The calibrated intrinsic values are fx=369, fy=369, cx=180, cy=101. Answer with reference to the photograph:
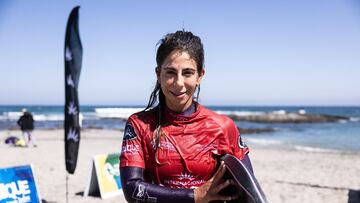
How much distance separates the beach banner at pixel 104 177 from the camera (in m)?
8.08

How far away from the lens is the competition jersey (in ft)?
5.71

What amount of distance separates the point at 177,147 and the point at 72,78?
495cm

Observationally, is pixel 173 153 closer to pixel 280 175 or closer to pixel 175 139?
pixel 175 139

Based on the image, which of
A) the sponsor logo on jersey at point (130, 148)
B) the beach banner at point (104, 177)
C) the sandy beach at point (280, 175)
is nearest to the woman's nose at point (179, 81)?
the sponsor logo on jersey at point (130, 148)

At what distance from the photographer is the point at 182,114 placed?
1.87 metres

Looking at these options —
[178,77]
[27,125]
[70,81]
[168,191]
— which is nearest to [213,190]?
[168,191]

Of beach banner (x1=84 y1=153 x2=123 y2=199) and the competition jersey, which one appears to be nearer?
the competition jersey

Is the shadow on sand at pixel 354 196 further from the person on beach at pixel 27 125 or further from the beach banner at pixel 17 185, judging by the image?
the person on beach at pixel 27 125

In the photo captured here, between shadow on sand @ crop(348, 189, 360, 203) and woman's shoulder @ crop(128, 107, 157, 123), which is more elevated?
woman's shoulder @ crop(128, 107, 157, 123)

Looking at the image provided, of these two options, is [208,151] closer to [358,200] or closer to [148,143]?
[148,143]

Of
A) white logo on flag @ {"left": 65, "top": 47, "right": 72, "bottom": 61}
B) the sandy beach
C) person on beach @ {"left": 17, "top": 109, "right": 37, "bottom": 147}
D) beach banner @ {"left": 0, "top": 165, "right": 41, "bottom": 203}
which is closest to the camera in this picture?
beach banner @ {"left": 0, "top": 165, "right": 41, "bottom": 203}

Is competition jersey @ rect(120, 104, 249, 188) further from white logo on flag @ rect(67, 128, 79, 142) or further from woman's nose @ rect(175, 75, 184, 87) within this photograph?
white logo on flag @ rect(67, 128, 79, 142)

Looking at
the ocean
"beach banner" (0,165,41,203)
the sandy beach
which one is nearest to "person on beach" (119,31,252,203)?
the ocean

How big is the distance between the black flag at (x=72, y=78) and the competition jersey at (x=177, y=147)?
475 centimetres
